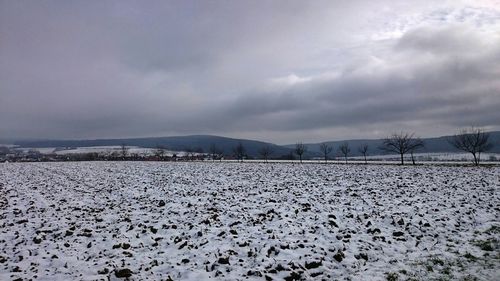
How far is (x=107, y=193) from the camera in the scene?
70.2ft

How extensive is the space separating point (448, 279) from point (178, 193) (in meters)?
16.3

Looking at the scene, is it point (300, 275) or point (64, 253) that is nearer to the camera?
point (300, 275)

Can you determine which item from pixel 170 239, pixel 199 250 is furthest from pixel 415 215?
pixel 170 239

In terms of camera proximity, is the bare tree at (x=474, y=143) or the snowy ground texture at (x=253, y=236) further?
the bare tree at (x=474, y=143)

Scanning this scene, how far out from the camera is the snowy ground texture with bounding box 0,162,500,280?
359 inches

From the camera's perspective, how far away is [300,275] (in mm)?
8797

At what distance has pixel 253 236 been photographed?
1174 centimetres

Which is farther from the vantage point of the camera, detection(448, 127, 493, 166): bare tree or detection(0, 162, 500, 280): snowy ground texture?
detection(448, 127, 493, 166): bare tree

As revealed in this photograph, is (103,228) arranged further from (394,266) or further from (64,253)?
(394,266)

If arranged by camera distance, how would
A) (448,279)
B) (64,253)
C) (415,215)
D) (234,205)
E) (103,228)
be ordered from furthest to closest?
(234,205)
(415,215)
(103,228)
(64,253)
(448,279)

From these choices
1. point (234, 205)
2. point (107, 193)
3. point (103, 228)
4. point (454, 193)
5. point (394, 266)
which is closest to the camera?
point (394, 266)

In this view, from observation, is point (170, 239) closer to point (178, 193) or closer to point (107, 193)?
point (178, 193)

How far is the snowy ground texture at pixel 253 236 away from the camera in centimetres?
911

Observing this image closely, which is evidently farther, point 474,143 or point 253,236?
point 474,143
